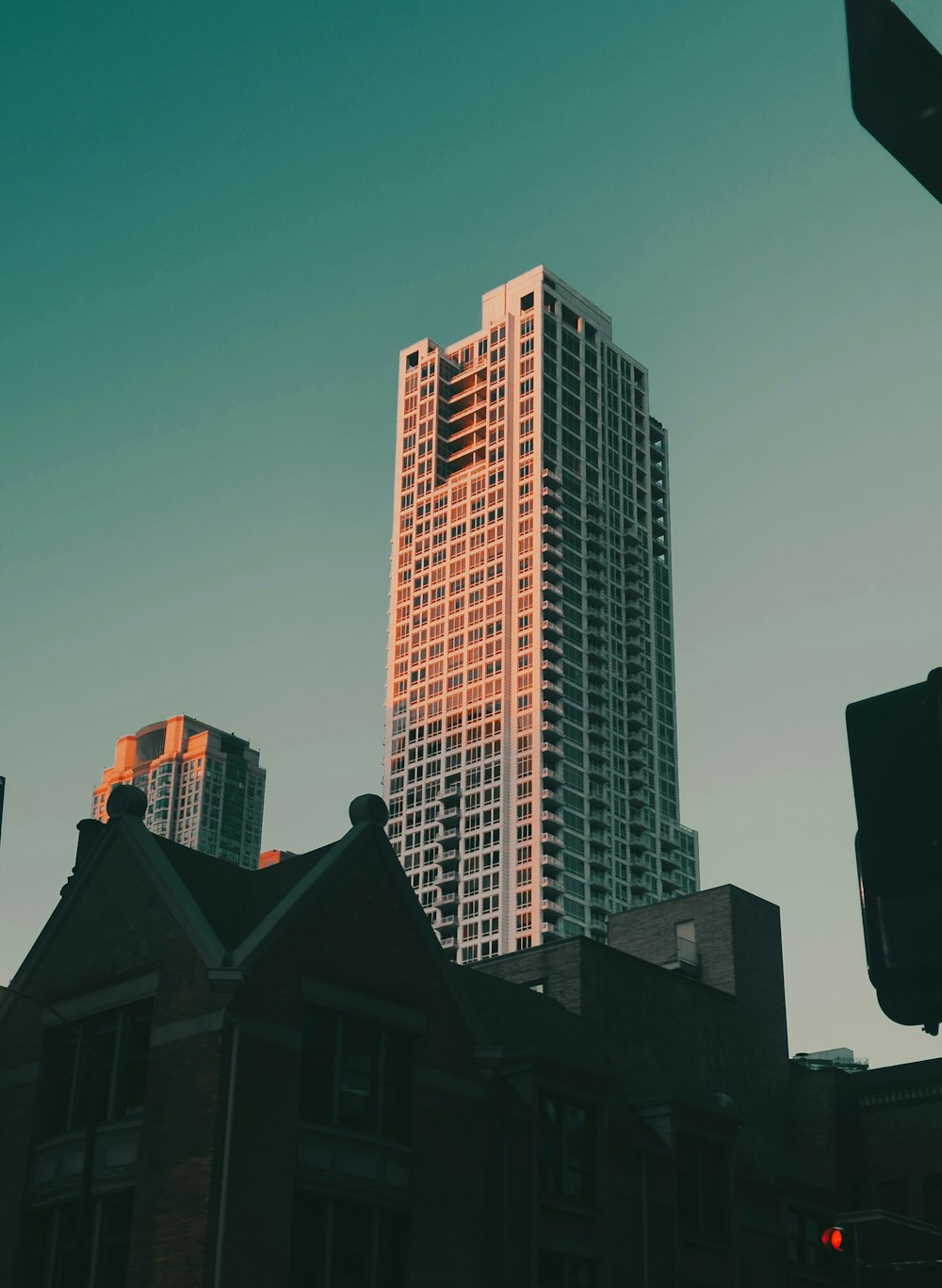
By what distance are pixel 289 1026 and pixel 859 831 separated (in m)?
31.1

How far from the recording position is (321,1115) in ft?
113

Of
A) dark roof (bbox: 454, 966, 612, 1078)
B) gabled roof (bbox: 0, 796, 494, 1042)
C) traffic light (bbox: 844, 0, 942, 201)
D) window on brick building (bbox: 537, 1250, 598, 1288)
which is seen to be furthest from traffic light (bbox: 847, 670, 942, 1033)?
dark roof (bbox: 454, 966, 612, 1078)

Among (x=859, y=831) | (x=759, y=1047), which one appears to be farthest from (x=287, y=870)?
(x=859, y=831)

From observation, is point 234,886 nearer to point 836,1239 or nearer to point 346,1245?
point 346,1245

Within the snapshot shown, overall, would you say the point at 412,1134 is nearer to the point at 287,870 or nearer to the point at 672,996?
the point at 287,870

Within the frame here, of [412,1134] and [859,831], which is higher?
[412,1134]

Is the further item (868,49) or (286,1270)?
(286,1270)

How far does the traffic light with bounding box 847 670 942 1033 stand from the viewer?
13.6 feet

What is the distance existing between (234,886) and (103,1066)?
5346 mm

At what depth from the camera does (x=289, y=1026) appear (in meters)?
34.1

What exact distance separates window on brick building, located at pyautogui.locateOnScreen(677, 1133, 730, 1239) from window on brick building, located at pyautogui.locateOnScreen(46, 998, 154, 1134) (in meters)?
17.1

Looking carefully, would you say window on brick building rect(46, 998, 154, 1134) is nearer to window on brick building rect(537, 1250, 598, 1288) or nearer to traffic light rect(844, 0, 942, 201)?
window on brick building rect(537, 1250, 598, 1288)

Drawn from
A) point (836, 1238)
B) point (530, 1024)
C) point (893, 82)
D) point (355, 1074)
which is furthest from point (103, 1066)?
point (893, 82)

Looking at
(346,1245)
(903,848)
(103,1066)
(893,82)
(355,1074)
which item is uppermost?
(103,1066)
